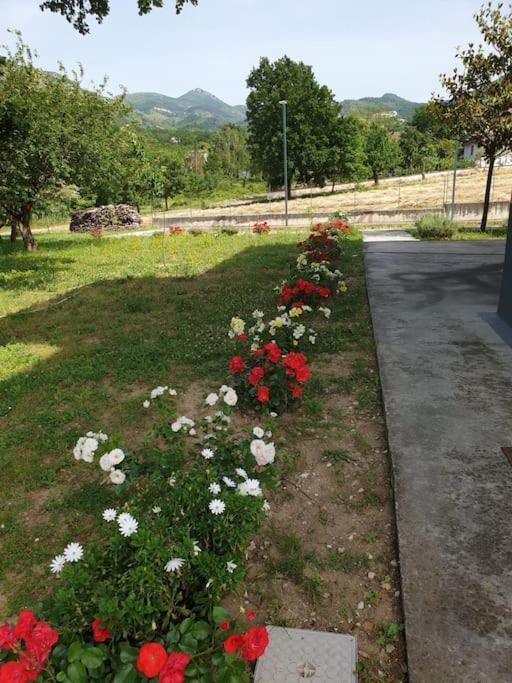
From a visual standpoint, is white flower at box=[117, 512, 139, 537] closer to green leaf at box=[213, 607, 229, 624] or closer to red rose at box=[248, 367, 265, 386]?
green leaf at box=[213, 607, 229, 624]

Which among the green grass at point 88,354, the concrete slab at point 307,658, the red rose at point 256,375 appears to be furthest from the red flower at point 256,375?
the concrete slab at point 307,658

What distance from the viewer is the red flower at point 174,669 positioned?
1.50 metres

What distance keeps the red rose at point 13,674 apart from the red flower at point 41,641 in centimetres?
5

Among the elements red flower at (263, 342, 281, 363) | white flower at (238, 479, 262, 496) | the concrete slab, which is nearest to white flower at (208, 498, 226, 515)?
white flower at (238, 479, 262, 496)

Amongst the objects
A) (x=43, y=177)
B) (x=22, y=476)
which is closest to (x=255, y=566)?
(x=22, y=476)

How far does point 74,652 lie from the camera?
5.40 ft

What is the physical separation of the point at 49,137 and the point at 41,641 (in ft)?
44.5

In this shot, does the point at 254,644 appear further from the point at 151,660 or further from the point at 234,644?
the point at 151,660

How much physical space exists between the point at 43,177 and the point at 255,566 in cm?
1343

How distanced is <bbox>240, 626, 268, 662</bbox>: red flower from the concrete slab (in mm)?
437

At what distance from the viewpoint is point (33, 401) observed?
199 inches

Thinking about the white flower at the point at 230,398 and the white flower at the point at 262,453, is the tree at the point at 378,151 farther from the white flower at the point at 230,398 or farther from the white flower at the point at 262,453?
the white flower at the point at 262,453

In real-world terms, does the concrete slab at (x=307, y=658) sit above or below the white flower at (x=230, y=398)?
below

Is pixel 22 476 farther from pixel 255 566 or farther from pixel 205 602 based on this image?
pixel 205 602
